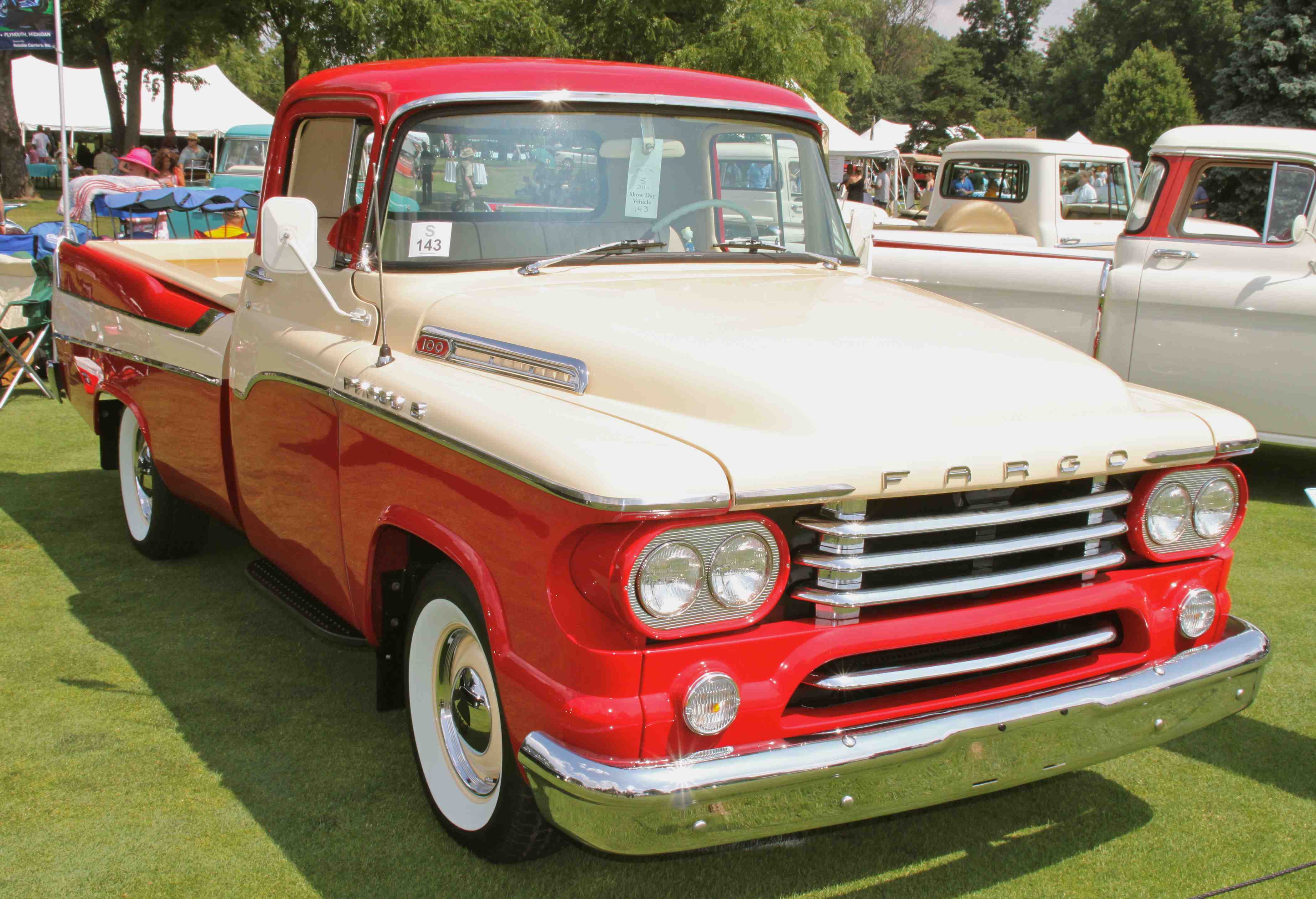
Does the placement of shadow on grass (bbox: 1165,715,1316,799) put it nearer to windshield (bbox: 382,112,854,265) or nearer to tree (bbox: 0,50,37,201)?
windshield (bbox: 382,112,854,265)

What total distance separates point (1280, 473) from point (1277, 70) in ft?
70.9

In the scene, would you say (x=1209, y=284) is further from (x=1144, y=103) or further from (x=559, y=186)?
(x=1144, y=103)

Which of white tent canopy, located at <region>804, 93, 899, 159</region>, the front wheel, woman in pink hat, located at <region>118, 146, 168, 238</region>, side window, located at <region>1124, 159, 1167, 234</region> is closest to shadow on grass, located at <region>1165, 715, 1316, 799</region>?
the front wheel

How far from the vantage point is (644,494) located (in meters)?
2.17

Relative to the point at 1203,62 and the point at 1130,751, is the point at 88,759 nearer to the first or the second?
the point at 1130,751

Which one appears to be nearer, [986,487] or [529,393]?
[986,487]

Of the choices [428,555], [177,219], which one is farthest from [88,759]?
[177,219]

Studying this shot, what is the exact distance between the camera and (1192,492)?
2904 mm

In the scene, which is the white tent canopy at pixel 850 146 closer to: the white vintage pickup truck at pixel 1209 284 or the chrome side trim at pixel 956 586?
the white vintage pickup truck at pixel 1209 284

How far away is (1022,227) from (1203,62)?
57298 millimetres

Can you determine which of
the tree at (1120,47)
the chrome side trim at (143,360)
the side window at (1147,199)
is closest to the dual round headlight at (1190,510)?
the chrome side trim at (143,360)

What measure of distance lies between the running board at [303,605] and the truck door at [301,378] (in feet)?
0.16

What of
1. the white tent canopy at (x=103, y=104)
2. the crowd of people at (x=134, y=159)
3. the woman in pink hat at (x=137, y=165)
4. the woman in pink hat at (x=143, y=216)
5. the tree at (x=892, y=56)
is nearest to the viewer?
the woman in pink hat at (x=143, y=216)

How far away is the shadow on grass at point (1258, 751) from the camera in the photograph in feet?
11.5
